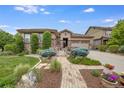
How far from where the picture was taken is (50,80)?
4.91 meters

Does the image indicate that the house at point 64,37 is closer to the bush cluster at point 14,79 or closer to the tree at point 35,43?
the tree at point 35,43

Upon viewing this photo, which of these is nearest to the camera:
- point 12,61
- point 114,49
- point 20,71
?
point 20,71

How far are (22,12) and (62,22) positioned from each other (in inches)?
51.0

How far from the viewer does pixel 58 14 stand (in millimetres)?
6113

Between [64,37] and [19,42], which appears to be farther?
[19,42]

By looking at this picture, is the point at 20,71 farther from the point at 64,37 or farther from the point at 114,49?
the point at 114,49

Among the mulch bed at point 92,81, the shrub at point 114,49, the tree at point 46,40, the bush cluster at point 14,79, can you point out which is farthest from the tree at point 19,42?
the shrub at point 114,49

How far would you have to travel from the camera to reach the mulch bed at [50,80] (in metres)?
4.55

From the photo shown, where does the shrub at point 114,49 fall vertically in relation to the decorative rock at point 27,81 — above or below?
above

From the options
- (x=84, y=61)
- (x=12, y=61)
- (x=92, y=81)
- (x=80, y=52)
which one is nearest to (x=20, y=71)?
(x=92, y=81)

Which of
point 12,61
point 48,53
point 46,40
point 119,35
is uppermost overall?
point 119,35
